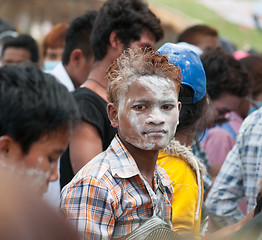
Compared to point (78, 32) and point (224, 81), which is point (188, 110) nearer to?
point (224, 81)

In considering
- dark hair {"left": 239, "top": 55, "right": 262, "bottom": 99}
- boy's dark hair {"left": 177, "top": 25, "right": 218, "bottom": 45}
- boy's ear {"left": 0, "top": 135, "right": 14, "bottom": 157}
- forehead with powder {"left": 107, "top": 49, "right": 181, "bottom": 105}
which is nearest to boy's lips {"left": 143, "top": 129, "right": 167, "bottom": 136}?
forehead with powder {"left": 107, "top": 49, "right": 181, "bottom": 105}

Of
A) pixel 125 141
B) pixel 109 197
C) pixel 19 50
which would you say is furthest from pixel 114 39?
pixel 19 50

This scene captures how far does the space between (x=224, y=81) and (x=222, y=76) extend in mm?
49

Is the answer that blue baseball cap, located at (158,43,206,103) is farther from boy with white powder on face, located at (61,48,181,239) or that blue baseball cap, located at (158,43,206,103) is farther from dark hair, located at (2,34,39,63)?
dark hair, located at (2,34,39,63)

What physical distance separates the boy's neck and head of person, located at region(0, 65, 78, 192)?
58 cm

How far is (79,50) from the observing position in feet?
12.8

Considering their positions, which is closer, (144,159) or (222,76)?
(144,159)

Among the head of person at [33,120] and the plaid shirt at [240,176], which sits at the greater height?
the head of person at [33,120]

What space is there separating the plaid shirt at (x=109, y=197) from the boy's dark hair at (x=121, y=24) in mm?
1213

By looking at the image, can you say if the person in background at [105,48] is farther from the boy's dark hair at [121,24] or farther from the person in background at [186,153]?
the person in background at [186,153]

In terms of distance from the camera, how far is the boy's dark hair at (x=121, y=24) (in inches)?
126

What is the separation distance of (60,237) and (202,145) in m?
3.11

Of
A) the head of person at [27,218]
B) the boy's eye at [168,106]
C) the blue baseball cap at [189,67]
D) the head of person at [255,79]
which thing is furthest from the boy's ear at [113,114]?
the head of person at [255,79]

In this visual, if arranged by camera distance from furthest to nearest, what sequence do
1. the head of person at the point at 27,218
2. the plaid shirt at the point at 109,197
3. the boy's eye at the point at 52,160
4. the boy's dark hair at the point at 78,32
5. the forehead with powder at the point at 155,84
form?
the boy's dark hair at the point at 78,32, the forehead with powder at the point at 155,84, the plaid shirt at the point at 109,197, the boy's eye at the point at 52,160, the head of person at the point at 27,218
